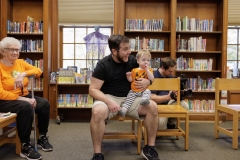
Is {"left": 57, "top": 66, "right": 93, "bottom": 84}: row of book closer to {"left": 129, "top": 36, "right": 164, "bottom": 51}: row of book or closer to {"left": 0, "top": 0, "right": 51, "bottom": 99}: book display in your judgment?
{"left": 0, "top": 0, "right": 51, "bottom": 99}: book display

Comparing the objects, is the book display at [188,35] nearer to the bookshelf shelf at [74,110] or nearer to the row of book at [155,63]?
the row of book at [155,63]

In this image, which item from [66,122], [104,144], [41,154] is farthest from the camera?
[66,122]

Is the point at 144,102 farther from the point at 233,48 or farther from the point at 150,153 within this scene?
the point at 233,48

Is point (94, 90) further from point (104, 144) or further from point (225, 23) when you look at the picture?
point (225, 23)

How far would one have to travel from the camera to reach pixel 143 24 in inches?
184

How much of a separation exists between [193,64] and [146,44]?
0.91 m

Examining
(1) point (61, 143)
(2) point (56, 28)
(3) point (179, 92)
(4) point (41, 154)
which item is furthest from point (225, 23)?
(4) point (41, 154)

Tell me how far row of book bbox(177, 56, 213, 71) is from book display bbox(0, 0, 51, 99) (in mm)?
2299

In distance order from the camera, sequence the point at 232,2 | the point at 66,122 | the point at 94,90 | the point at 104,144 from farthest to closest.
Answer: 1. the point at 232,2
2. the point at 66,122
3. the point at 104,144
4. the point at 94,90

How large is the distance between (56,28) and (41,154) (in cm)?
271

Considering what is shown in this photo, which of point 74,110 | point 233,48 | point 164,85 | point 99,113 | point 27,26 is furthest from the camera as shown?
point 233,48

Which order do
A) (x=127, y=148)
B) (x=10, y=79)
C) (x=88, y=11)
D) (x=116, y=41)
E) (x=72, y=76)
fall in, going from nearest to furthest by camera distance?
(x=116, y=41)
(x=10, y=79)
(x=127, y=148)
(x=72, y=76)
(x=88, y=11)

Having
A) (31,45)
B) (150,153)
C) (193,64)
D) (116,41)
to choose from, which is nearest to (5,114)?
(116,41)

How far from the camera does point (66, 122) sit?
175 inches
